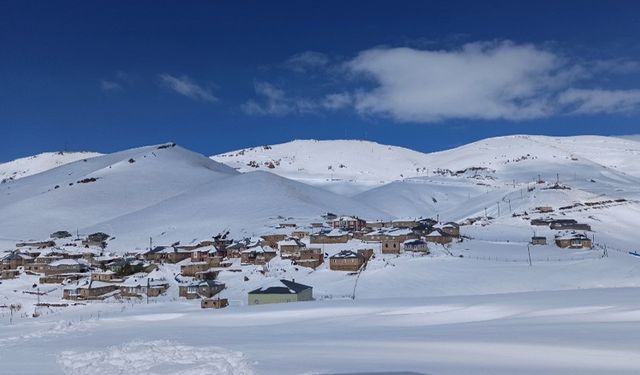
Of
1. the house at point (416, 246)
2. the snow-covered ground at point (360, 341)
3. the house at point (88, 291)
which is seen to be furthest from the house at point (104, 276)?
the snow-covered ground at point (360, 341)

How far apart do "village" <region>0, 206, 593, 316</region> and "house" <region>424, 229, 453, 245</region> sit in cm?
11

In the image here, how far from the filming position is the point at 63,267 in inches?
2184

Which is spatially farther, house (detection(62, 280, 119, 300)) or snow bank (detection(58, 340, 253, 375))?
house (detection(62, 280, 119, 300))

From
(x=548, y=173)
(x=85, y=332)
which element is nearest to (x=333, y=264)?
(x=85, y=332)

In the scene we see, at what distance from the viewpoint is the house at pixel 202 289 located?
1642 inches

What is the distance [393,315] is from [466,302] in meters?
3.45

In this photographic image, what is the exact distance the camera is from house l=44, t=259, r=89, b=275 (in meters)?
55.2

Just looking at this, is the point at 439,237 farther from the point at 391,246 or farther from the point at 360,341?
the point at 360,341

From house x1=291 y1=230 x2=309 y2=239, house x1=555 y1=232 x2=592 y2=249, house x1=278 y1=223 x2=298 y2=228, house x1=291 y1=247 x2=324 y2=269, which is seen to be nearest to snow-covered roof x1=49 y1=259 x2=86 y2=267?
house x1=291 y1=247 x2=324 y2=269

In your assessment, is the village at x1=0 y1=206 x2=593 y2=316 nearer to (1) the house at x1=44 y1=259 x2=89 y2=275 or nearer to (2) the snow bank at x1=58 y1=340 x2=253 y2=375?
(1) the house at x1=44 y1=259 x2=89 y2=275

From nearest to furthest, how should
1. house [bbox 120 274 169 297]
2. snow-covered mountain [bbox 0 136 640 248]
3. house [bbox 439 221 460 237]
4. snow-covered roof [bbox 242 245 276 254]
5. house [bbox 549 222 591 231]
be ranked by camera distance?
house [bbox 120 274 169 297] < snow-covered roof [bbox 242 245 276 254] < house [bbox 439 221 460 237] < house [bbox 549 222 591 231] < snow-covered mountain [bbox 0 136 640 248]

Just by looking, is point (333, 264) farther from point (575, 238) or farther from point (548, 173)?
point (548, 173)

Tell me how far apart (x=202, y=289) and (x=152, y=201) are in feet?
271

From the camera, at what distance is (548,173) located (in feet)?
624
